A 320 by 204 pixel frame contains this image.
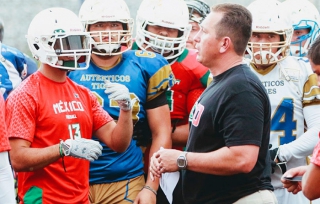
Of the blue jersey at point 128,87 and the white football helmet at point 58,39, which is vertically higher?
the white football helmet at point 58,39

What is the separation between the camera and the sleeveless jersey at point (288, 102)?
4.94 metres

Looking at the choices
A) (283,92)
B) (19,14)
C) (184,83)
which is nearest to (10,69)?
(184,83)

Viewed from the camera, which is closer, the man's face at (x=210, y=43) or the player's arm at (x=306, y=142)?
the man's face at (x=210, y=43)

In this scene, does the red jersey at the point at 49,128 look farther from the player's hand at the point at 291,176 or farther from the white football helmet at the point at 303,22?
the white football helmet at the point at 303,22

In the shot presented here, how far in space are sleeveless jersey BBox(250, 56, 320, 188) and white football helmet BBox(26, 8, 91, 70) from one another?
1.34 meters

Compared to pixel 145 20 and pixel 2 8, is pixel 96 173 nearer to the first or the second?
pixel 145 20

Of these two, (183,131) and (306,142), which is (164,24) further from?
(306,142)

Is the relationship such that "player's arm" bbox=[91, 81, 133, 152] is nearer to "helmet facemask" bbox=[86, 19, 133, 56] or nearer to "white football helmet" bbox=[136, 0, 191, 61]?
"helmet facemask" bbox=[86, 19, 133, 56]

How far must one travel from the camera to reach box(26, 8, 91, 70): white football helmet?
429 cm

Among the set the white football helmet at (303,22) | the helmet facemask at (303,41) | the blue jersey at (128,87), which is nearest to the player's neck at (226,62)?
the blue jersey at (128,87)

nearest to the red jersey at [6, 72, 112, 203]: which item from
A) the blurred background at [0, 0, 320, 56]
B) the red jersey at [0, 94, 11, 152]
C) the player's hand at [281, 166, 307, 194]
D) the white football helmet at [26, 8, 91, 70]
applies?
the white football helmet at [26, 8, 91, 70]

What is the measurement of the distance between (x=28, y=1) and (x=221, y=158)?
5.57m

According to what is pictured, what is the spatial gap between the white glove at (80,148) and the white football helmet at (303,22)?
2.34 metres

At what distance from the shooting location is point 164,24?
5.23 metres
